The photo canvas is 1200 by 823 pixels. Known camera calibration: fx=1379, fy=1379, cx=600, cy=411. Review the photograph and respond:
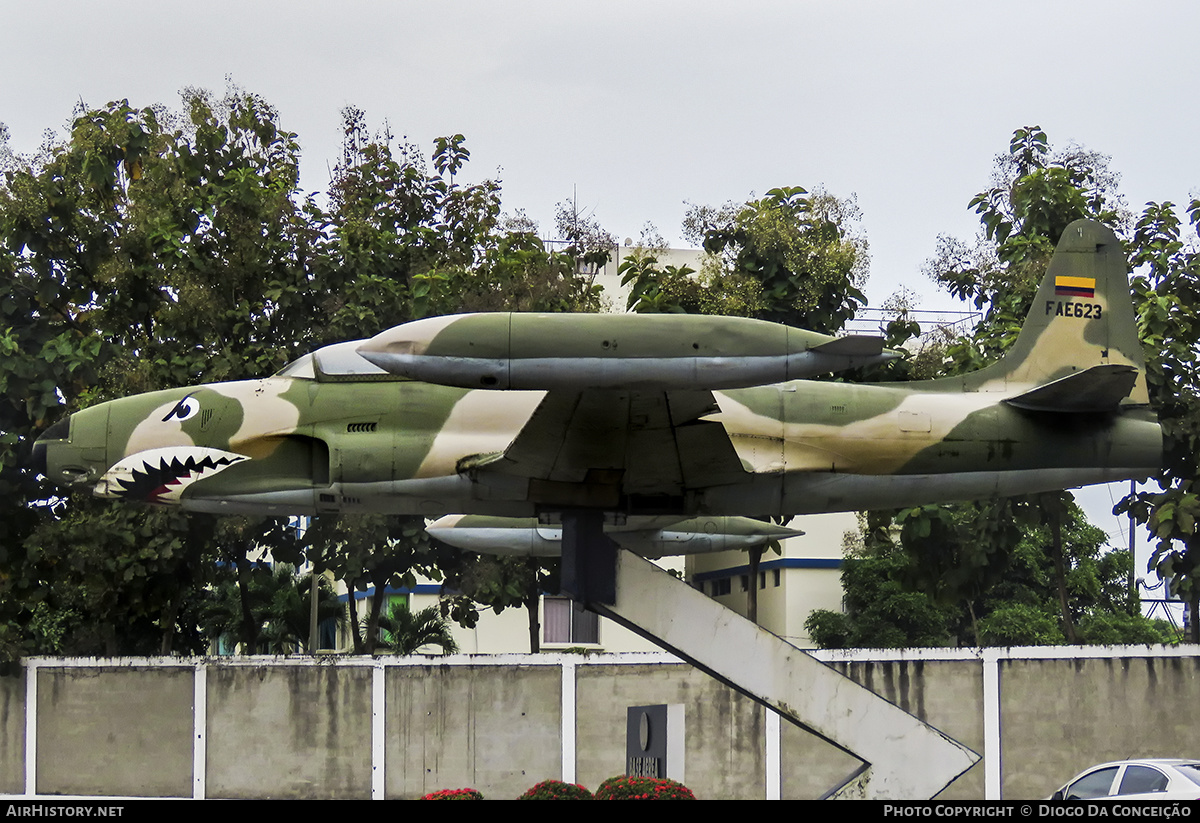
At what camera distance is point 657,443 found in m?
13.9

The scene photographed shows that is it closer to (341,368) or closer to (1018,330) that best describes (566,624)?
(1018,330)

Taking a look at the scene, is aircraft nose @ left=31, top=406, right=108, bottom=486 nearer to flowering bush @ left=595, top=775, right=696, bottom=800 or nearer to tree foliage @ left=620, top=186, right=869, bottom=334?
flowering bush @ left=595, top=775, right=696, bottom=800

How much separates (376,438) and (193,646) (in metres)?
21.9

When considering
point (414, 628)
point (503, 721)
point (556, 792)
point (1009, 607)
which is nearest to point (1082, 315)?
point (556, 792)

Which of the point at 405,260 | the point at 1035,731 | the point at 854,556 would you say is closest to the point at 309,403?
the point at 405,260

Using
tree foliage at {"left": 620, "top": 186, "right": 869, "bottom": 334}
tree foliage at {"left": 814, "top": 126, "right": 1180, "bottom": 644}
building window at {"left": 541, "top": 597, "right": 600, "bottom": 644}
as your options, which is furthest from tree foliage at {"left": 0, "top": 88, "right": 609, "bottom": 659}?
building window at {"left": 541, "top": 597, "right": 600, "bottom": 644}

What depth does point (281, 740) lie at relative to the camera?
76.0ft

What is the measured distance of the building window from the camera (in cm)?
4088

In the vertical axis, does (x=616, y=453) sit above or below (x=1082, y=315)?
below

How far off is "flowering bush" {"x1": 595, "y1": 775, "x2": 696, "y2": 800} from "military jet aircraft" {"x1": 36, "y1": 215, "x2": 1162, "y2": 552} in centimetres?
345

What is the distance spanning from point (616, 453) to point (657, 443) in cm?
43

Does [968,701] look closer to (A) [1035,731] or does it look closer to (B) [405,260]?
(A) [1035,731]

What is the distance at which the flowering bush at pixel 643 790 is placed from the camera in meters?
16.0

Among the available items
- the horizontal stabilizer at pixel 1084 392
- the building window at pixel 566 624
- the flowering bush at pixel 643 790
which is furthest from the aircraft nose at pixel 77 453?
the building window at pixel 566 624
